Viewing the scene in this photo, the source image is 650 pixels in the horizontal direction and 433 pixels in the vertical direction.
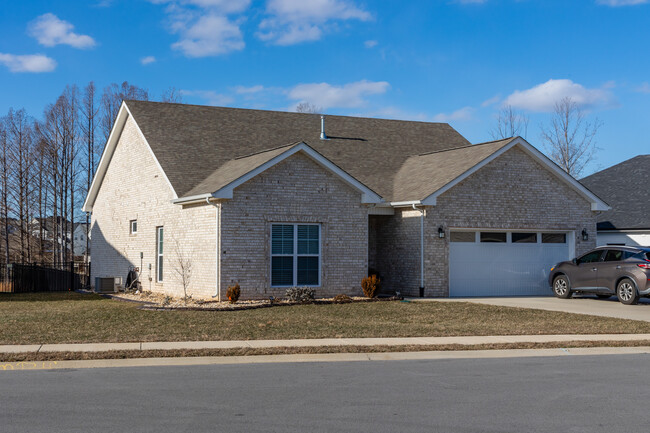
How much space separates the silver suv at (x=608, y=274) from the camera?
2081 cm

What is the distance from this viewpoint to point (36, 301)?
23.0m

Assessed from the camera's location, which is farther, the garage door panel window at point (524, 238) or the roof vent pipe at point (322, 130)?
the roof vent pipe at point (322, 130)

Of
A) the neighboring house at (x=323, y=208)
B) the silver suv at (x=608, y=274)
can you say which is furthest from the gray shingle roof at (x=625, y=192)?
the silver suv at (x=608, y=274)

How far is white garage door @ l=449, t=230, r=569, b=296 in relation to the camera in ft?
79.6

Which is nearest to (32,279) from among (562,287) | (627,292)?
(562,287)

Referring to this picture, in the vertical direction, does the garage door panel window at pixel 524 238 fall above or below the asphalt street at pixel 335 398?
above

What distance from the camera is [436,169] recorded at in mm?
25469

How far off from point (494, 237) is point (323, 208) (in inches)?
257

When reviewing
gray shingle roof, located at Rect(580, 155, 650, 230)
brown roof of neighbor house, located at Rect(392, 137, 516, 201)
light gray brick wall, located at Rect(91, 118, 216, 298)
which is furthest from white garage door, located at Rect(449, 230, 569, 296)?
light gray brick wall, located at Rect(91, 118, 216, 298)

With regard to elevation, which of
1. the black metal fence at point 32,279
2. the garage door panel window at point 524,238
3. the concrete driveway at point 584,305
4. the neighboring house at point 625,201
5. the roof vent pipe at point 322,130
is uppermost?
the roof vent pipe at point 322,130

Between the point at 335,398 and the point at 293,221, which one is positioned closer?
the point at 335,398

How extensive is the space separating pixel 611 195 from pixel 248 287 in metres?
19.6

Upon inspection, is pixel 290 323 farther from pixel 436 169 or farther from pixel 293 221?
pixel 436 169

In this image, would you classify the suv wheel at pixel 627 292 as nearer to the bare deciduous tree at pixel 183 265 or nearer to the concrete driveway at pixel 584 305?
the concrete driveway at pixel 584 305
